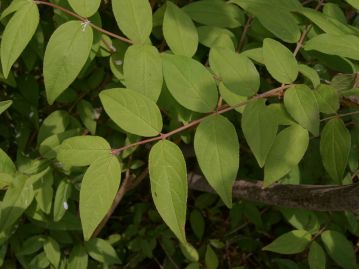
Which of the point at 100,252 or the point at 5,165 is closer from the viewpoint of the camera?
the point at 5,165

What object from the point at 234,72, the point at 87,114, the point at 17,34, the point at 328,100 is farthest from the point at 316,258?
the point at 17,34

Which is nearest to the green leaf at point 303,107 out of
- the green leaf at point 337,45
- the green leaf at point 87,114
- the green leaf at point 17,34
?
the green leaf at point 337,45

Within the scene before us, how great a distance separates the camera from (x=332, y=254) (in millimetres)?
1467

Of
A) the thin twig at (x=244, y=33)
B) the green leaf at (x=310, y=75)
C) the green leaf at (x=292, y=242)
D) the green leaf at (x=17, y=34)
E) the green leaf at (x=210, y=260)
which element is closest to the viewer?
the green leaf at (x=17, y=34)

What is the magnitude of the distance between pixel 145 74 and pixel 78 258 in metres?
0.78

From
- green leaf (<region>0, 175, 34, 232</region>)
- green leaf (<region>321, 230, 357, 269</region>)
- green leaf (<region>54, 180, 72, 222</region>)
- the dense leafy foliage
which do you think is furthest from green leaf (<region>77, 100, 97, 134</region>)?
green leaf (<region>321, 230, 357, 269</region>)

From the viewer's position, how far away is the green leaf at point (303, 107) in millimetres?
981

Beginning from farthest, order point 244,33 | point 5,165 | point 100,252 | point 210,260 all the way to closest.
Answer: point 210,260 → point 100,252 → point 244,33 → point 5,165

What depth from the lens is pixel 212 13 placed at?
50.0 inches

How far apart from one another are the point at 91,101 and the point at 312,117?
2.86 feet

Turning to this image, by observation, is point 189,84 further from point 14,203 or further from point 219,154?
point 14,203

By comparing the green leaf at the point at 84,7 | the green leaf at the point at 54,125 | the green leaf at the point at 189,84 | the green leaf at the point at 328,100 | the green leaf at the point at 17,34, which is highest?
the green leaf at the point at 84,7

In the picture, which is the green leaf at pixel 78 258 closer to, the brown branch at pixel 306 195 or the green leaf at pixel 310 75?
the brown branch at pixel 306 195

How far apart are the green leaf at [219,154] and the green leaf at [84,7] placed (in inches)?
13.2
